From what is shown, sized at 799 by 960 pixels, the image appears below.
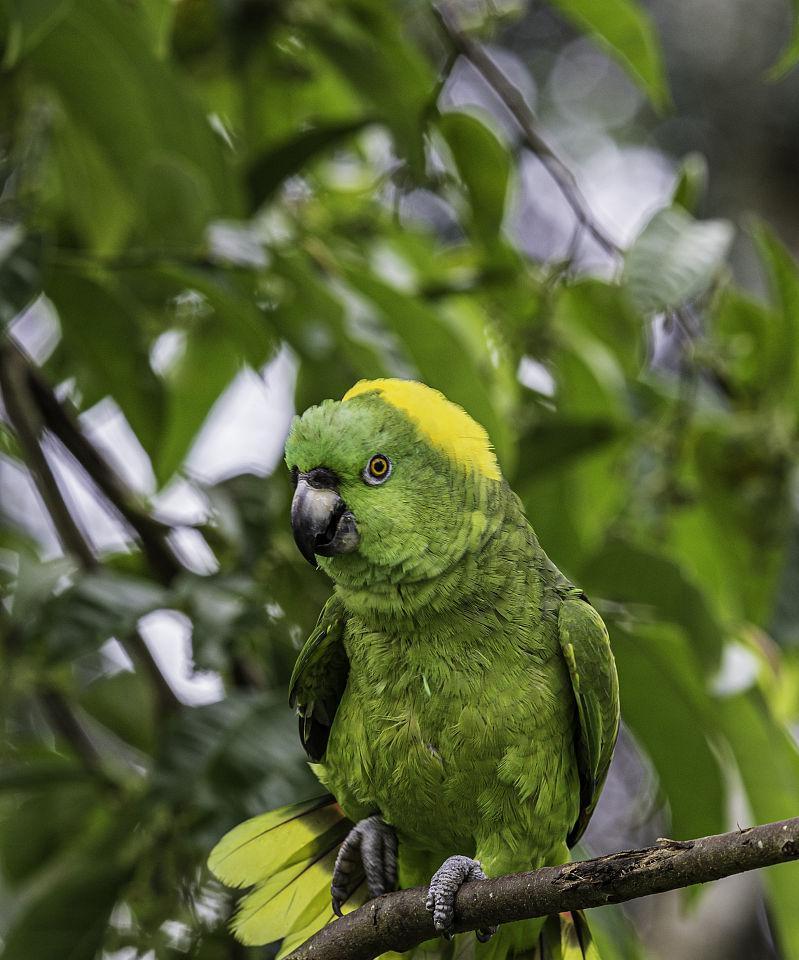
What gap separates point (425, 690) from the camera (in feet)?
4.46

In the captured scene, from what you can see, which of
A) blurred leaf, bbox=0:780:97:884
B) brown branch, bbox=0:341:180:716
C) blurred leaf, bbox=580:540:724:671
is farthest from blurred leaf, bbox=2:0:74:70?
blurred leaf, bbox=0:780:97:884

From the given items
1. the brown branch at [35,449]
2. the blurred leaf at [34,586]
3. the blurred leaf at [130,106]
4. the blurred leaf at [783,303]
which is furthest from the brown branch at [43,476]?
the blurred leaf at [783,303]

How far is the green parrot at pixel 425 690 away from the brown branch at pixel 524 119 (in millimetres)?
686

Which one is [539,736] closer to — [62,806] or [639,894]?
[639,894]

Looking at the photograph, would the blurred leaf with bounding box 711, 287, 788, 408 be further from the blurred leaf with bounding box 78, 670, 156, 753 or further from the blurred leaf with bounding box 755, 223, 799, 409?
the blurred leaf with bounding box 78, 670, 156, 753

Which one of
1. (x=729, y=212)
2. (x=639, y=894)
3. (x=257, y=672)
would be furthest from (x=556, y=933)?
(x=729, y=212)

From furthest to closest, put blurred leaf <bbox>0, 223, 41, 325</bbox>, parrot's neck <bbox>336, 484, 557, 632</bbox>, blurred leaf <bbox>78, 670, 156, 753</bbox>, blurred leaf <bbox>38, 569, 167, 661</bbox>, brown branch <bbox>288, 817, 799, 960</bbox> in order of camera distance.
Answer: blurred leaf <bbox>78, 670, 156, 753</bbox> → blurred leaf <bbox>38, 569, 167, 661</bbox> → blurred leaf <bbox>0, 223, 41, 325</bbox> → parrot's neck <bbox>336, 484, 557, 632</bbox> → brown branch <bbox>288, 817, 799, 960</bbox>

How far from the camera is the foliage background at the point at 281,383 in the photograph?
174 cm

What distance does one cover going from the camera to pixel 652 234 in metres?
1.65

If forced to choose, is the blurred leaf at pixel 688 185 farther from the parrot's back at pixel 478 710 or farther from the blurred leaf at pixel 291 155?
the parrot's back at pixel 478 710

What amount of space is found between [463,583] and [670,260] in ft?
2.03

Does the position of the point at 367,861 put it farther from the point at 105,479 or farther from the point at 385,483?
the point at 105,479

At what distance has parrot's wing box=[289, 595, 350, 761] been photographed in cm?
144

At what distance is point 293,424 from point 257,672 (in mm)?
1109
